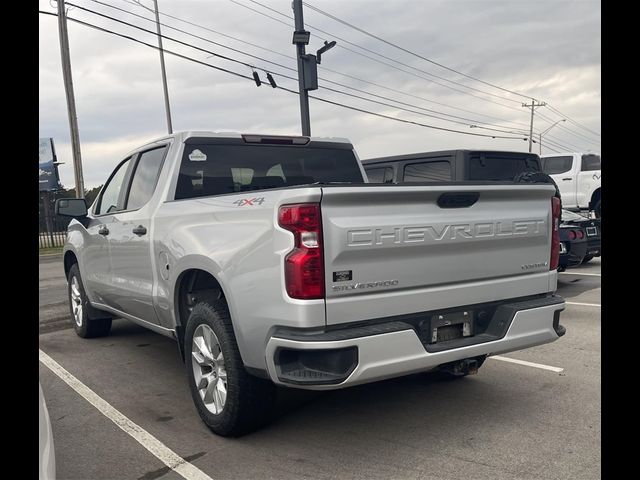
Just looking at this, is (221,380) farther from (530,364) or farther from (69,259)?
(69,259)

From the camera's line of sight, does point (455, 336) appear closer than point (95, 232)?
Yes

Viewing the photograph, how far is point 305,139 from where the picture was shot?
16.9 feet

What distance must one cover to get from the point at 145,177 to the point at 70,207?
129cm

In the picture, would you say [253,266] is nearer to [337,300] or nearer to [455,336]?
[337,300]

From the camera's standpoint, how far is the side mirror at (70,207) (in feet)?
19.3

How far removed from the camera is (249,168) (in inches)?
191

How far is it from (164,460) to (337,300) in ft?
4.64

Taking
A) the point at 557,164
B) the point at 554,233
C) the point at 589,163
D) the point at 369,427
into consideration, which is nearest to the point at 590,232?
the point at 554,233

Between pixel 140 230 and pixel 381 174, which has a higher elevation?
pixel 381 174

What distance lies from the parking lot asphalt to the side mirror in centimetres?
144

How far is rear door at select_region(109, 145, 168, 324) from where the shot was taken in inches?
185

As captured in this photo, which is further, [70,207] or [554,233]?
[70,207]

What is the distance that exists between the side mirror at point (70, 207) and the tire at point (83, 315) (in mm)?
817
